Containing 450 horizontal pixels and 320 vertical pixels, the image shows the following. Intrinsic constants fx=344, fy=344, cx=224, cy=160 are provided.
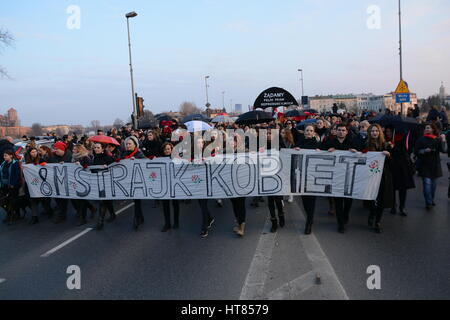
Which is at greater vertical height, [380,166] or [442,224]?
[380,166]

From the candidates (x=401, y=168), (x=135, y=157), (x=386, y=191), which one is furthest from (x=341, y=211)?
(x=135, y=157)

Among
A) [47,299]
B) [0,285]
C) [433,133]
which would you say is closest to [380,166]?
[433,133]

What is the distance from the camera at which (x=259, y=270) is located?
14.6 feet

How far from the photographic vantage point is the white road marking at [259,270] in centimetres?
385

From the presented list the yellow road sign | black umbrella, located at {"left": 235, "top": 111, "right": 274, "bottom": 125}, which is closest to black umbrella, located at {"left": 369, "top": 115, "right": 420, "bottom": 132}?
black umbrella, located at {"left": 235, "top": 111, "right": 274, "bottom": 125}

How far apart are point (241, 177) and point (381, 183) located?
249cm

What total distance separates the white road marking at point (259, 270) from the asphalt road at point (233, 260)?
0.04ft

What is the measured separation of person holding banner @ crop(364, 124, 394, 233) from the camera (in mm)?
5891

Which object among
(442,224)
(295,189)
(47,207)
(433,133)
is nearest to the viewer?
(442,224)

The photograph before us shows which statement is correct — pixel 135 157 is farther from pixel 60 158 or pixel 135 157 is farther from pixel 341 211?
pixel 341 211

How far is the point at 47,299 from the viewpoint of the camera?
402 cm

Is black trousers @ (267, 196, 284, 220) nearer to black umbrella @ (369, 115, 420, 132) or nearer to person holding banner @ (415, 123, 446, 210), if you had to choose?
black umbrella @ (369, 115, 420, 132)

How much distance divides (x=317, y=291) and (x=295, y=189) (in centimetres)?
279
